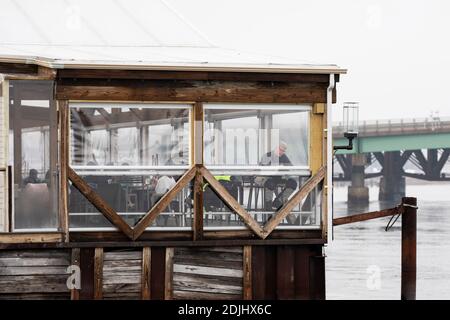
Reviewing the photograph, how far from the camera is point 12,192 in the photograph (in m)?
16.4

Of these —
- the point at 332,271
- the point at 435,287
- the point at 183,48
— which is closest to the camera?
the point at 183,48

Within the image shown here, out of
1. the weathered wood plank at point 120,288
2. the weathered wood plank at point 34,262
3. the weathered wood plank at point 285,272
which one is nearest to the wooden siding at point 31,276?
the weathered wood plank at point 34,262

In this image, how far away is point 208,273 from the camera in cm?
1677

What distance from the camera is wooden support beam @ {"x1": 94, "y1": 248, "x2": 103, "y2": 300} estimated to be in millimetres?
16484

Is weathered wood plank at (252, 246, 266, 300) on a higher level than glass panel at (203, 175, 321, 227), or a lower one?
lower

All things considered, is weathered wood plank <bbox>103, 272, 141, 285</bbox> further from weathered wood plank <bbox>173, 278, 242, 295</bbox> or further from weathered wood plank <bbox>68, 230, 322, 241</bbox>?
weathered wood plank <bbox>173, 278, 242, 295</bbox>

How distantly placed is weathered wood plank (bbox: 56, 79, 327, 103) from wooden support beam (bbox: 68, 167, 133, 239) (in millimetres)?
1154

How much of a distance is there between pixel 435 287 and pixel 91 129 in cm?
1545

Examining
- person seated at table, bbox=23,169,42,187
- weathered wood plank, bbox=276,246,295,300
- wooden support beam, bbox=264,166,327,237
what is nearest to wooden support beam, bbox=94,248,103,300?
person seated at table, bbox=23,169,42,187

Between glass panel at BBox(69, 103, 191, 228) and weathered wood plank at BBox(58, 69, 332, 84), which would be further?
glass panel at BBox(69, 103, 191, 228)

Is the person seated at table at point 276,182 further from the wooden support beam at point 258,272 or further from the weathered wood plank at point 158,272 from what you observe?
the weathered wood plank at point 158,272

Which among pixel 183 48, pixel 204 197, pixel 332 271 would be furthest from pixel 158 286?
pixel 332 271

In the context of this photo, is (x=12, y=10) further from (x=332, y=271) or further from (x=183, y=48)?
(x=332, y=271)

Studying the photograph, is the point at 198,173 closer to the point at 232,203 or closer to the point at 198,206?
the point at 198,206
